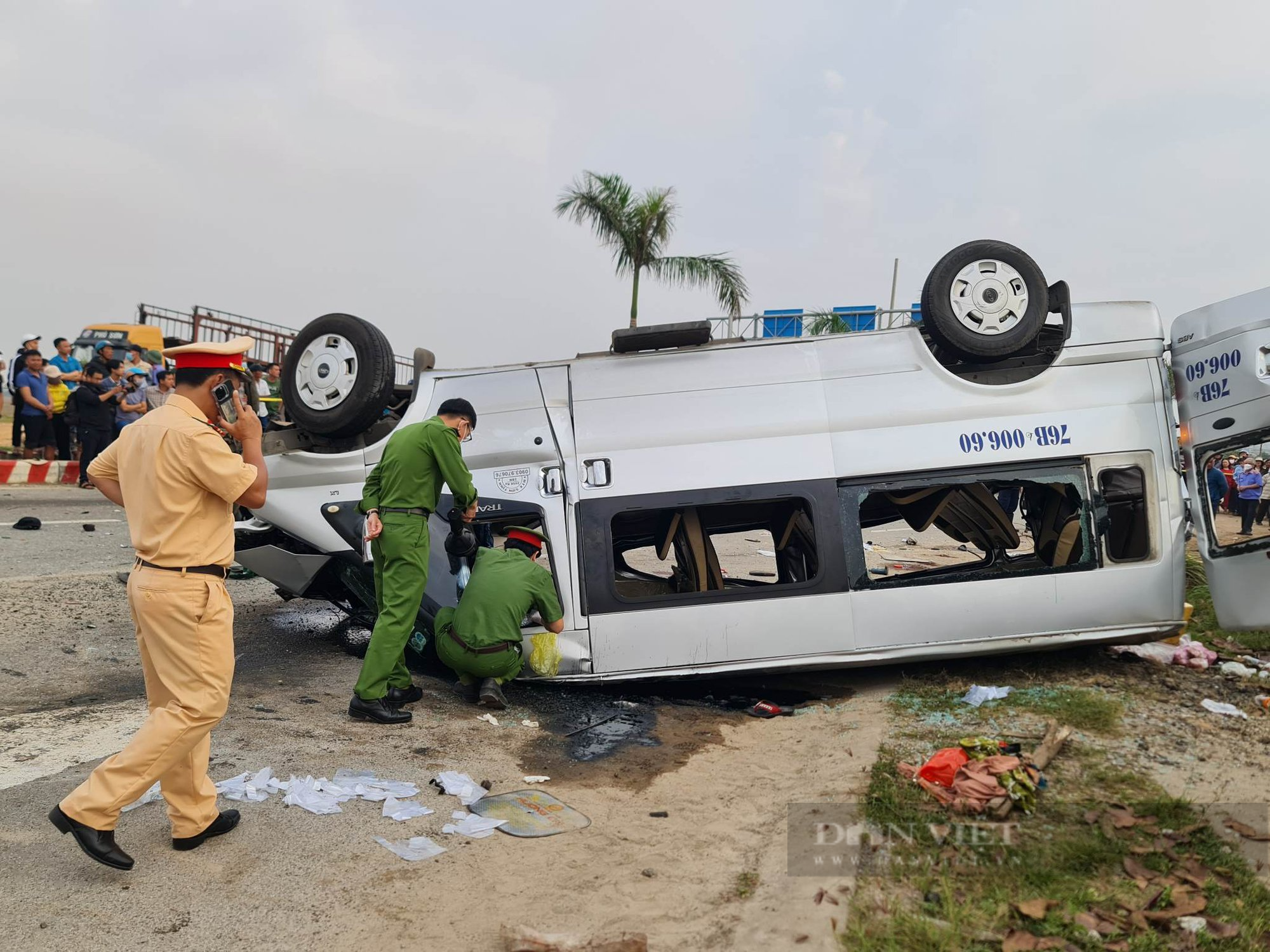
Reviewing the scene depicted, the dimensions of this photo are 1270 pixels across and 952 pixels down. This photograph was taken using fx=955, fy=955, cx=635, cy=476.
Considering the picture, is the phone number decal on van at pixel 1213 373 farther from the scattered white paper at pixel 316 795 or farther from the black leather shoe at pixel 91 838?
the black leather shoe at pixel 91 838

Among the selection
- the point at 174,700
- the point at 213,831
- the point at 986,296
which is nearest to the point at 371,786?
the point at 213,831

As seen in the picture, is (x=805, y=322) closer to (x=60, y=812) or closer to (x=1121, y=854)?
(x=1121, y=854)

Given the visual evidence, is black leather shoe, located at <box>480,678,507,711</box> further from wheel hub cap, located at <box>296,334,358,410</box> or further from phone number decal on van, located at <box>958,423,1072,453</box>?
phone number decal on van, located at <box>958,423,1072,453</box>

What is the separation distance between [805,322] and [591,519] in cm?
445

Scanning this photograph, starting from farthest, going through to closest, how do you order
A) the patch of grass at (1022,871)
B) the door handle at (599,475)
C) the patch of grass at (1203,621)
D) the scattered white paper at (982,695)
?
the patch of grass at (1203,621) → the door handle at (599,475) → the scattered white paper at (982,695) → the patch of grass at (1022,871)

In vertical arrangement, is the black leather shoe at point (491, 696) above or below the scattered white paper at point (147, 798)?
above

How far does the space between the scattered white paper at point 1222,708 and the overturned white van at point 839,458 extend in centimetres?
39

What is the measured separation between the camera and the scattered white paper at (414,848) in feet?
11.1

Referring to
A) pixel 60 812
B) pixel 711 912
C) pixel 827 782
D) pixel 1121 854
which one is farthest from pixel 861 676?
pixel 60 812

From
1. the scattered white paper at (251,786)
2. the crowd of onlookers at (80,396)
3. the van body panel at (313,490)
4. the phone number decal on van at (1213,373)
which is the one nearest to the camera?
the scattered white paper at (251,786)

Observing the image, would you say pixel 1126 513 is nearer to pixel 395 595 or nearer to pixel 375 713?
pixel 395 595

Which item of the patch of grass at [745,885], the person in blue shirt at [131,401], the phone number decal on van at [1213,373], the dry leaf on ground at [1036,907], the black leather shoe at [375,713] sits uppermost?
the person in blue shirt at [131,401]

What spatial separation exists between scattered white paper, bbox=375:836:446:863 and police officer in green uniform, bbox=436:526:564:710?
147 cm

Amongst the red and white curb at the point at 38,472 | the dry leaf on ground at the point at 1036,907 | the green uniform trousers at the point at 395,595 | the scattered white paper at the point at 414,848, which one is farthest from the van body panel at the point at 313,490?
the red and white curb at the point at 38,472
